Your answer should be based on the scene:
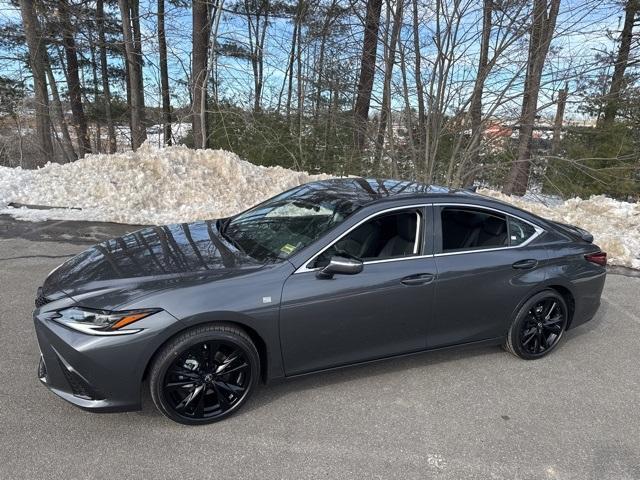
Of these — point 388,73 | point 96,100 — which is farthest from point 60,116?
point 388,73

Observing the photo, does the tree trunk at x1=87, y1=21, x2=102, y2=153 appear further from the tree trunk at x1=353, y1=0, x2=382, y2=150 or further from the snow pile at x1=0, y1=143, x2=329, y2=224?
the tree trunk at x1=353, y1=0, x2=382, y2=150

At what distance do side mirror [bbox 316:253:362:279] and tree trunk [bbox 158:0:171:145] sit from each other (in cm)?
1501

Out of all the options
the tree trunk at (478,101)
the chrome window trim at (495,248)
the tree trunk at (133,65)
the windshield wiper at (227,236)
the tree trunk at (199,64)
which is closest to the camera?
the windshield wiper at (227,236)

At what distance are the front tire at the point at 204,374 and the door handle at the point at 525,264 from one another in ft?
7.39

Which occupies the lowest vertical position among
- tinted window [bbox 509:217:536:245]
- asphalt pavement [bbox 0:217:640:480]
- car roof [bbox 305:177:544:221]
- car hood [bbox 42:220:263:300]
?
asphalt pavement [bbox 0:217:640:480]

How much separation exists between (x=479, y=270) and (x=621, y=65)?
1047 cm

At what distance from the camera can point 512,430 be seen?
10.3ft

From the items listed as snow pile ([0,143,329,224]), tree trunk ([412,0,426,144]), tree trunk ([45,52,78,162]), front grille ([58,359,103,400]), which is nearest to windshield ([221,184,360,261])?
front grille ([58,359,103,400])

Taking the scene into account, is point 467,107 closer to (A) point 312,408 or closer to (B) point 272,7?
(A) point 312,408

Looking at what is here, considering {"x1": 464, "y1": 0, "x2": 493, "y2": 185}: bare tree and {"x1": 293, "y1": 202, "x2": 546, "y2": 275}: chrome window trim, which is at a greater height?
{"x1": 464, "y1": 0, "x2": 493, "y2": 185}: bare tree

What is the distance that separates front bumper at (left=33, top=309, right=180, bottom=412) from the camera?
267 centimetres

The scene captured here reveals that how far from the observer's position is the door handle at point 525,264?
386 centimetres

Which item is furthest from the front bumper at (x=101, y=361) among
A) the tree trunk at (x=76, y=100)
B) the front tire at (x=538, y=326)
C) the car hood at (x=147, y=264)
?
the tree trunk at (x=76, y=100)

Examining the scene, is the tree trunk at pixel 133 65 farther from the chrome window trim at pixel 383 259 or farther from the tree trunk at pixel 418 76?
the chrome window trim at pixel 383 259
